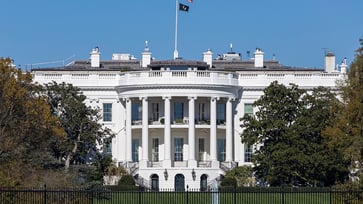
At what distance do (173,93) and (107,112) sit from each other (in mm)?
6756

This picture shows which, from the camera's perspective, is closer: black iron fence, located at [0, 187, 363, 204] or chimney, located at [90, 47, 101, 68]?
black iron fence, located at [0, 187, 363, 204]

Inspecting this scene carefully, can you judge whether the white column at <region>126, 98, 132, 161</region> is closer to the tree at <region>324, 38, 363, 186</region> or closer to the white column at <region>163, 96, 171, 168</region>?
the white column at <region>163, 96, 171, 168</region>

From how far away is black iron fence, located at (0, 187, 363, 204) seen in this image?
210ft

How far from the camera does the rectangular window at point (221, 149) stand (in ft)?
342

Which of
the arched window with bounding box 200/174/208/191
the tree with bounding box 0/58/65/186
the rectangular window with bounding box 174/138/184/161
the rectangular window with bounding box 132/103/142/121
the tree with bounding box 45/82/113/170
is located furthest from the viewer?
the rectangular window with bounding box 132/103/142/121

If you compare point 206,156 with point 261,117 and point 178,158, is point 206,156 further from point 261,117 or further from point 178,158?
point 261,117

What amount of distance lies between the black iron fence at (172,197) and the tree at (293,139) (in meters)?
7.87

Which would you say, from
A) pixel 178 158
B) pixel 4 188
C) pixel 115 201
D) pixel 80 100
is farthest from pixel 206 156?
pixel 4 188

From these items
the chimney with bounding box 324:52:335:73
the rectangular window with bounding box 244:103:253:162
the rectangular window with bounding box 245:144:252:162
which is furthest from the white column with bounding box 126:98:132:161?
the chimney with bounding box 324:52:335:73

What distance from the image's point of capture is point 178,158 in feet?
340

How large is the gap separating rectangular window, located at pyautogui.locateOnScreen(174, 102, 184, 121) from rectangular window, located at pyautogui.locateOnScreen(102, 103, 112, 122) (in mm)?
5579

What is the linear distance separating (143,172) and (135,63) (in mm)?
16760

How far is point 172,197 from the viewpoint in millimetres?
79938

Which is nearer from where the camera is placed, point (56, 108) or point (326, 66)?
point (56, 108)
